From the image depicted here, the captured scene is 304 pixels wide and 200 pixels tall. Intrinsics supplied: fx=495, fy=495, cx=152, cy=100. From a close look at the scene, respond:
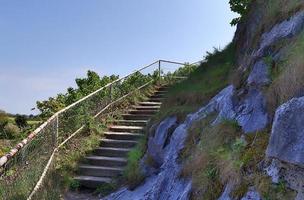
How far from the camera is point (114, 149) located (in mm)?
12078

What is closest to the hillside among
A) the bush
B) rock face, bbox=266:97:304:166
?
rock face, bbox=266:97:304:166

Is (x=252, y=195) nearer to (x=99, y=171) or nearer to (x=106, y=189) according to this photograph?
(x=106, y=189)

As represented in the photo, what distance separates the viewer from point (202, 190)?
221 inches

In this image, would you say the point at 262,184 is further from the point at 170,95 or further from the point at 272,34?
the point at 170,95

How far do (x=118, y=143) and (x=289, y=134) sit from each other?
8.59 meters

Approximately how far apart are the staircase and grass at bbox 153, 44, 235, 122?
160 centimetres

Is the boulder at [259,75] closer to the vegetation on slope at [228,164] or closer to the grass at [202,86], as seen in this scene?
the vegetation on slope at [228,164]

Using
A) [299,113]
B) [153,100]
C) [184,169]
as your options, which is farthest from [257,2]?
[153,100]

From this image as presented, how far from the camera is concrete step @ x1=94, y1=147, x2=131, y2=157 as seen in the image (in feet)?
39.2

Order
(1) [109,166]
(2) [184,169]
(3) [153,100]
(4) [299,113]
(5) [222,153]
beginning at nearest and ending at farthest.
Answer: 1. (4) [299,113]
2. (5) [222,153]
3. (2) [184,169]
4. (1) [109,166]
5. (3) [153,100]

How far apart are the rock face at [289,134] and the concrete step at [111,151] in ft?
25.3

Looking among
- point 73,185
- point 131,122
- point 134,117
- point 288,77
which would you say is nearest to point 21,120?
point 134,117

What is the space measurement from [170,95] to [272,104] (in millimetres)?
6157

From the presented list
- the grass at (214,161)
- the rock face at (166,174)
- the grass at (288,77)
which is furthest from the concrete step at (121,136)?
the grass at (288,77)
